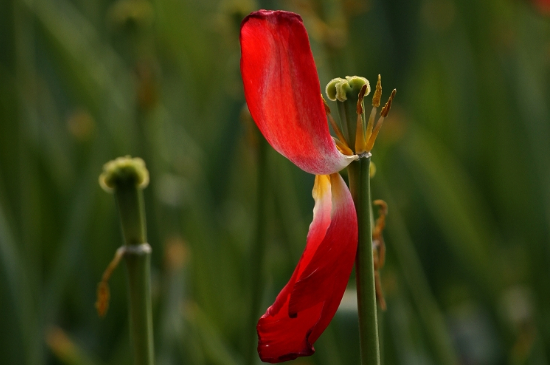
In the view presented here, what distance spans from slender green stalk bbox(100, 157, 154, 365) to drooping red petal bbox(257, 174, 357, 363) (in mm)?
86

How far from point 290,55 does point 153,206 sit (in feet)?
2.14

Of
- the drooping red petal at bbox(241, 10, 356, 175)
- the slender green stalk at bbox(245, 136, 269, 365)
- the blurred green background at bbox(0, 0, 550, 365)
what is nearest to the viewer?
the drooping red petal at bbox(241, 10, 356, 175)

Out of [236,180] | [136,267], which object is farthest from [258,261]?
[236,180]

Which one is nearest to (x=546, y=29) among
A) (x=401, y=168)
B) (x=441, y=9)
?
(x=441, y=9)

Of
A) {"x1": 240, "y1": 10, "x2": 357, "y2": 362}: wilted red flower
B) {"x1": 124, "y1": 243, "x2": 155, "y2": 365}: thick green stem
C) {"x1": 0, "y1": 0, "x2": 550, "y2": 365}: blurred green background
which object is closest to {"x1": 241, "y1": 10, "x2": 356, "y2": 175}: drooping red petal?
{"x1": 240, "y1": 10, "x2": 357, "y2": 362}: wilted red flower

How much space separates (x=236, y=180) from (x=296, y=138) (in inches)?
43.2

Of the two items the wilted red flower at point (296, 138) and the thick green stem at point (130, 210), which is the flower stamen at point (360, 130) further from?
the thick green stem at point (130, 210)

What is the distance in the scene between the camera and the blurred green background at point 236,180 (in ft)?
2.60

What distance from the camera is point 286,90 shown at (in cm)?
28

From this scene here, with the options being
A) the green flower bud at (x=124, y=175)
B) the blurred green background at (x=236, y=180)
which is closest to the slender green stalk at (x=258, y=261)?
the blurred green background at (x=236, y=180)

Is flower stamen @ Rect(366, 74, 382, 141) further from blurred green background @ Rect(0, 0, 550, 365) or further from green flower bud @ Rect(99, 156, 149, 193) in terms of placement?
blurred green background @ Rect(0, 0, 550, 365)

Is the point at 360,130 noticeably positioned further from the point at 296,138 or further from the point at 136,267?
the point at 136,267

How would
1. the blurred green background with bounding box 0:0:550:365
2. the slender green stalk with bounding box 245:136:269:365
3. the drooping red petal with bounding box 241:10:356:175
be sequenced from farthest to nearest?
the blurred green background with bounding box 0:0:550:365 → the slender green stalk with bounding box 245:136:269:365 → the drooping red petal with bounding box 241:10:356:175

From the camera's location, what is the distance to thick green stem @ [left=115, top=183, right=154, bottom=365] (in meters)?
0.35
